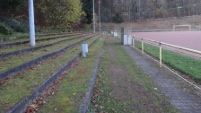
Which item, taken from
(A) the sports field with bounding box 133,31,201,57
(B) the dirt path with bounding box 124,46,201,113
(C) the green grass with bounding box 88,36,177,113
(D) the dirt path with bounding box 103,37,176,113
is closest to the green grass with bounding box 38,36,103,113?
(C) the green grass with bounding box 88,36,177,113

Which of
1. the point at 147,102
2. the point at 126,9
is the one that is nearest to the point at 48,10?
the point at 147,102

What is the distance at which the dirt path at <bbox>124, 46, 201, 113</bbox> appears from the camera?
6281mm

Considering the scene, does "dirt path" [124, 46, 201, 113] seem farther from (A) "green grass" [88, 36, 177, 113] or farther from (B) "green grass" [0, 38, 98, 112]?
(B) "green grass" [0, 38, 98, 112]

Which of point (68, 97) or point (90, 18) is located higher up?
point (90, 18)

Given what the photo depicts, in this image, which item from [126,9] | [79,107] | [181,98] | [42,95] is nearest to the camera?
[79,107]

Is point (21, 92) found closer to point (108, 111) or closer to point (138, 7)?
point (108, 111)

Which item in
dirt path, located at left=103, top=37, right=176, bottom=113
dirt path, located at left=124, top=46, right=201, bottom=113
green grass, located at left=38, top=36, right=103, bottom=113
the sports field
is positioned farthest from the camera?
the sports field

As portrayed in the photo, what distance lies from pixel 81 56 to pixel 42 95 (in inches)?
262

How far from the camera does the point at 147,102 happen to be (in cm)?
645

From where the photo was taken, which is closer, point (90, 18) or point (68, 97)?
point (68, 97)

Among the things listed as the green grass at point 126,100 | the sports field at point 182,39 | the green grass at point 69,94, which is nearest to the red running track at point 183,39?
the sports field at point 182,39

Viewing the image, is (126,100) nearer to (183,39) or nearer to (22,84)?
(22,84)

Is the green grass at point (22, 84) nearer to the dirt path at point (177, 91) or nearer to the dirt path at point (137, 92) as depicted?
the dirt path at point (137, 92)

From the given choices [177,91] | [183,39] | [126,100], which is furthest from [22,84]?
[183,39]
